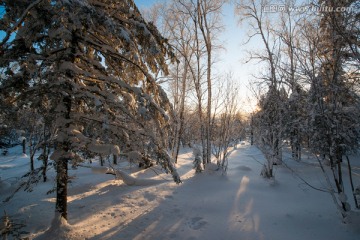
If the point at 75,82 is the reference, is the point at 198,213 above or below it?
below

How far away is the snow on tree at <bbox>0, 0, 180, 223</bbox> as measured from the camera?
3916 millimetres

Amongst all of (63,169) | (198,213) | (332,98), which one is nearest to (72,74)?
(63,169)

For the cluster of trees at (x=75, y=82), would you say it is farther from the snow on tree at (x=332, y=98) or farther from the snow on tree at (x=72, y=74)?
the snow on tree at (x=332, y=98)

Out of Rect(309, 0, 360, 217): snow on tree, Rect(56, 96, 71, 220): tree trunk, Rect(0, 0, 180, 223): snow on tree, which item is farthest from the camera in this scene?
Rect(309, 0, 360, 217): snow on tree

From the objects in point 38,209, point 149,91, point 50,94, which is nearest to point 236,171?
point 149,91

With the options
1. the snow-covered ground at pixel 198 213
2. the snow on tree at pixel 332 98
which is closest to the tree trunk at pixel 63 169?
the snow-covered ground at pixel 198 213

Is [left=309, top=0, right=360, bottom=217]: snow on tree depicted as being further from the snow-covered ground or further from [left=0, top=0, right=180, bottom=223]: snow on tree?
[left=0, top=0, right=180, bottom=223]: snow on tree

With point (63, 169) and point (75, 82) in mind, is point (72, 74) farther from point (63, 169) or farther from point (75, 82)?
point (63, 169)

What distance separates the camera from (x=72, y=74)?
4488mm

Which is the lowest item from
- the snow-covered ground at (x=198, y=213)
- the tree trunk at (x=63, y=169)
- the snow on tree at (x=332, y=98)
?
the snow-covered ground at (x=198, y=213)

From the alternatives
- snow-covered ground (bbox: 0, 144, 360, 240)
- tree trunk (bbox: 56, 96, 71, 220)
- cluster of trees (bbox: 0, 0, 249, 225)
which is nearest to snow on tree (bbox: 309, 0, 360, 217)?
snow-covered ground (bbox: 0, 144, 360, 240)

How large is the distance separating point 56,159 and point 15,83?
1820mm

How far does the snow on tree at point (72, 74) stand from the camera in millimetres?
3916

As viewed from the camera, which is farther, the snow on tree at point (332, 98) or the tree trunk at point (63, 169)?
the snow on tree at point (332, 98)
